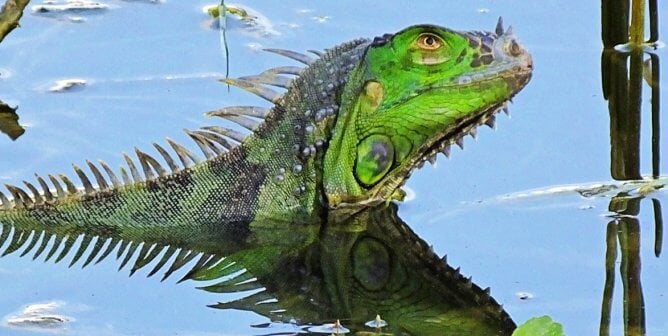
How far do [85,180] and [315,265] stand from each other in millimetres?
1483

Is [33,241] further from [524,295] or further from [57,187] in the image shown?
[524,295]

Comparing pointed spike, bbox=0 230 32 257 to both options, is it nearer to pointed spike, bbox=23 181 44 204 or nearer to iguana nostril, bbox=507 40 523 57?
pointed spike, bbox=23 181 44 204

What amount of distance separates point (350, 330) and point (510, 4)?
588 centimetres

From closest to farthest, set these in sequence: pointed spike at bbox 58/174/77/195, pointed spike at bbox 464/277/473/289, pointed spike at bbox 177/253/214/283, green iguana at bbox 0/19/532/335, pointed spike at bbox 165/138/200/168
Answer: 1. pointed spike at bbox 464/277/473/289
2. pointed spike at bbox 177/253/214/283
3. green iguana at bbox 0/19/532/335
4. pointed spike at bbox 58/174/77/195
5. pointed spike at bbox 165/138/200/168

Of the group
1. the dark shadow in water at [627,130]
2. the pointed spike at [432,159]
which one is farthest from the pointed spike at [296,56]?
the dark shadow in water at [627,130]

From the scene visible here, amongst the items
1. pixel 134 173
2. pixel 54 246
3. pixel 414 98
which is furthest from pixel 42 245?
pixel 414 98

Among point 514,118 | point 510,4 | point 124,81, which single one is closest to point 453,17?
point 510,4

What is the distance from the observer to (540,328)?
29.0 ft

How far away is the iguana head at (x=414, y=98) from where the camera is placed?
35.2 ft

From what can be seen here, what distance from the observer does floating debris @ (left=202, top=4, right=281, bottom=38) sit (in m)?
14.4

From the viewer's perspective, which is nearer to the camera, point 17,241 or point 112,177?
point 17,241

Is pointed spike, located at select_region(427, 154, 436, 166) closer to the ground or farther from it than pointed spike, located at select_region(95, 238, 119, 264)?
farther from it

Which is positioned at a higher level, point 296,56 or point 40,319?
point 296,56

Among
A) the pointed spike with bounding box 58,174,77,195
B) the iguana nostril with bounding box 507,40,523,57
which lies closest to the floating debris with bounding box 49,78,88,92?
the pointed spike with bounding box 58,174,77,195
